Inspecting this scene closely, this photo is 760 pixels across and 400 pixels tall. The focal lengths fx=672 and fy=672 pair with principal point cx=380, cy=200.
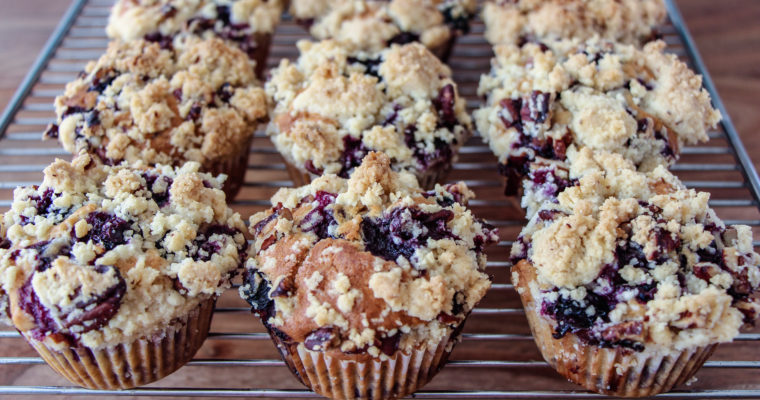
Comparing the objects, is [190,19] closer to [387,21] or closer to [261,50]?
[261,50]

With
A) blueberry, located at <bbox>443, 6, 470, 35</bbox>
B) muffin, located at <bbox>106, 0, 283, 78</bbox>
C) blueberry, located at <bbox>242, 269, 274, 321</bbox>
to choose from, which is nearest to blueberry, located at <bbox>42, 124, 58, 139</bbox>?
muffin, located at <bbox>106, 0, 283, 78</bbox>

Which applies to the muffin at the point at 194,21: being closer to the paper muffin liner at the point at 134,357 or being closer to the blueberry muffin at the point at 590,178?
the paper muffin liner at the point at 134,357

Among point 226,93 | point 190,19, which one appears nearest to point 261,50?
point 190,19

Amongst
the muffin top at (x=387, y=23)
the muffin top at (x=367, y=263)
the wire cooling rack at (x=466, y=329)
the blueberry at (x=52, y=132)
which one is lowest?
the wire cooling rack at (x=466, y=329)

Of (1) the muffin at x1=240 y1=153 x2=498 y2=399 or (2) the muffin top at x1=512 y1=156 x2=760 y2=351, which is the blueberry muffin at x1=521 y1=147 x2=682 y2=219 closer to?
(2) the muffin top at x1=512 y1=156 x2=760 y2=351

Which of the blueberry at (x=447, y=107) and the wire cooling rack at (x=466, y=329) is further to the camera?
the blueberry at (x=447, y=107)

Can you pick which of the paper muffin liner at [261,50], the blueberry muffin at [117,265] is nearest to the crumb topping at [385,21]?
the paper muffin liner at [261,50]
